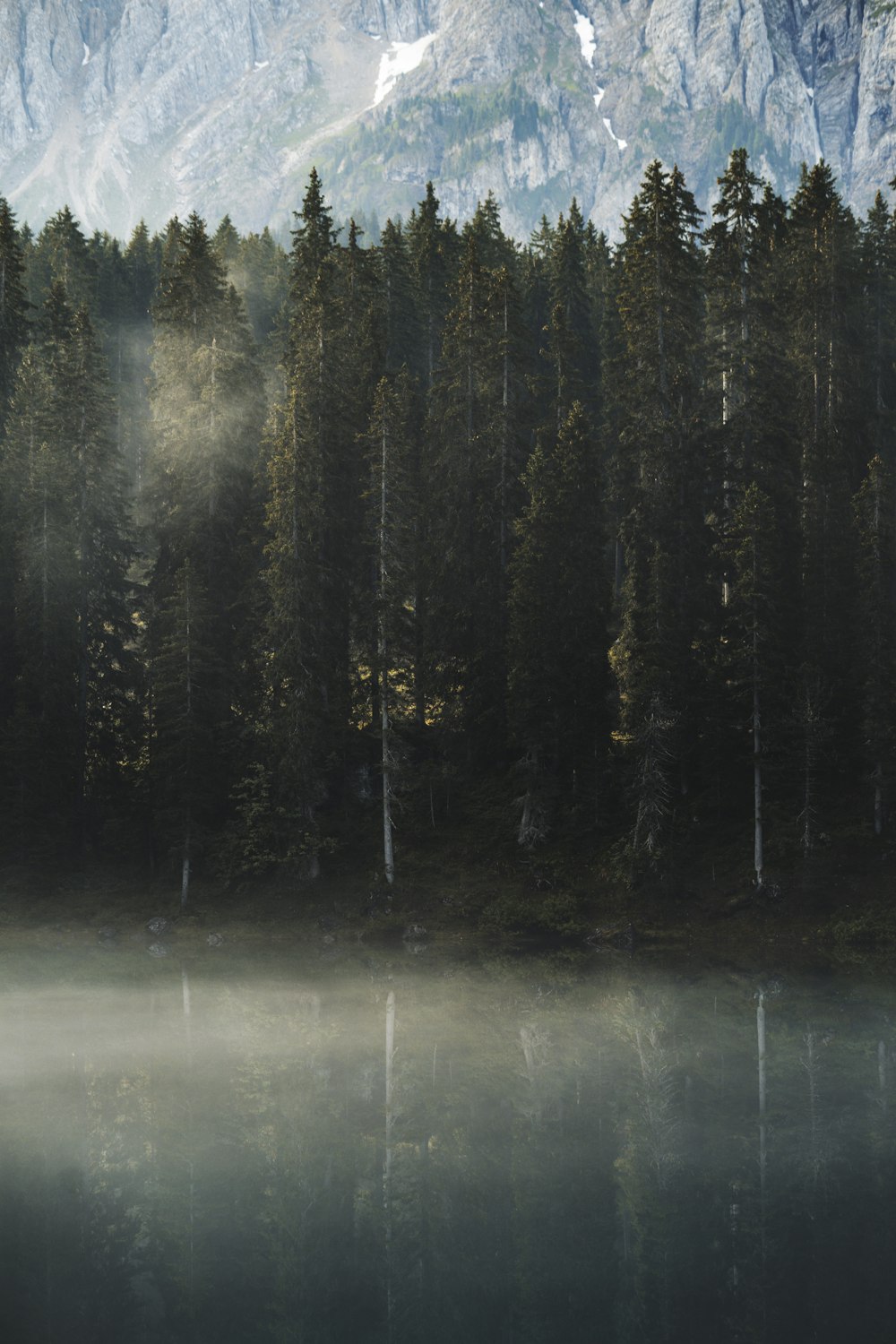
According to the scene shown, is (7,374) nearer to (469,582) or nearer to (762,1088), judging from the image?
(469,582)

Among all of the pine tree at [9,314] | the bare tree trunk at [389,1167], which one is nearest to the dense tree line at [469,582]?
the pine tree at [9,314]

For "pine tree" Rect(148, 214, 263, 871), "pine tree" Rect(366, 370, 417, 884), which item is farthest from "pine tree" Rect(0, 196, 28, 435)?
"pine tree" Rect(366, 370, 417, 884)

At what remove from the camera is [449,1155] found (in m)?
23.0

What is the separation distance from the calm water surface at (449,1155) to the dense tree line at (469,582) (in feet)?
26.8

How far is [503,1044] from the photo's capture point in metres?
29.8

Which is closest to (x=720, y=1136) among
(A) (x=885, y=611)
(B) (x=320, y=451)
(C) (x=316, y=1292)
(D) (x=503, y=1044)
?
A: (D) (x=503, y=1044)

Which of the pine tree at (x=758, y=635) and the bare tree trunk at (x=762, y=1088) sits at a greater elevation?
the pine tree at (x=758, y=635)

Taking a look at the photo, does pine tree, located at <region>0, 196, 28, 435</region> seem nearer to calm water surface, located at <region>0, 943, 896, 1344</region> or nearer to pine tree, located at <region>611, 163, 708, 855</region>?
pine tree, located at <region>611, 163, 708, 855</region>

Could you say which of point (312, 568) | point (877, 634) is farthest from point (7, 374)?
point (877, 634)

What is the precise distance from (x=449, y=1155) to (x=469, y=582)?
25.6 m

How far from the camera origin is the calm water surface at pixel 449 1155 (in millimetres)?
17391

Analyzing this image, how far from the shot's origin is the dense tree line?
39.8 meters

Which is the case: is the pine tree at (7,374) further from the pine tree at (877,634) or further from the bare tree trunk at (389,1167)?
the pine tree at (877,634)

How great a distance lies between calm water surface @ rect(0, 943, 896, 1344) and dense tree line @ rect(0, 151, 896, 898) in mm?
8184
